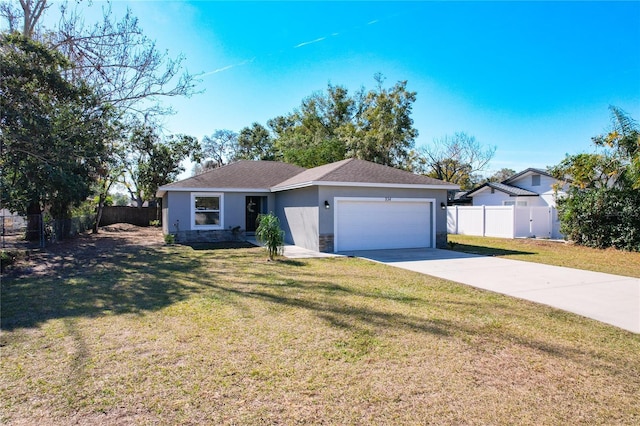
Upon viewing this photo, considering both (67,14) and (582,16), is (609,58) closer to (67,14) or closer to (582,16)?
(582,16)

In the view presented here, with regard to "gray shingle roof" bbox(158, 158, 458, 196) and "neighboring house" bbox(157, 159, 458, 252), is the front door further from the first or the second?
"gray shingle roof" bbox(158, 158, 458, 196)

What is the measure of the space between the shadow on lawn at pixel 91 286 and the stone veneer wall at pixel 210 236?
3890 millimetres

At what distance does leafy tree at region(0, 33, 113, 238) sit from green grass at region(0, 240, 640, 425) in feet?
18.3

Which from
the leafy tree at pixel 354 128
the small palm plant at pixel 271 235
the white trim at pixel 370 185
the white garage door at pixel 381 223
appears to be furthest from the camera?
the leafy tree at pixel 354 128

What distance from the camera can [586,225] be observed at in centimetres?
1522

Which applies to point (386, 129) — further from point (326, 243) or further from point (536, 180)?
point (326, 243)

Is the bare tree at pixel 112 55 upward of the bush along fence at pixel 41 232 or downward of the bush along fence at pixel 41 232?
upward

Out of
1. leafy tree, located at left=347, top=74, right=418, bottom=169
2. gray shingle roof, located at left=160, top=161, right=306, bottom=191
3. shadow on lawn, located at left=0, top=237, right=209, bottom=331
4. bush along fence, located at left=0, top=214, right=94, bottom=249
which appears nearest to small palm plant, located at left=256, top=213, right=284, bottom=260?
shadow on lawn, located at left=0, top=237, right=209, bottom=331

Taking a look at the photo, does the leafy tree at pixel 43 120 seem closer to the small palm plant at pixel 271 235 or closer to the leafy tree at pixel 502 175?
the small palm plant at pixel 271 235

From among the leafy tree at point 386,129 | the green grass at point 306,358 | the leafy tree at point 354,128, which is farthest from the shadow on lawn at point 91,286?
the leafy tree at point 386,129

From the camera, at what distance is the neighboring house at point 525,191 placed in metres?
22.7

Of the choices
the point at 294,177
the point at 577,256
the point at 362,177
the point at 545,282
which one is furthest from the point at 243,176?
the point at 577,256

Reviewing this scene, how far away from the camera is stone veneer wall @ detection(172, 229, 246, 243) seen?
1593 cm

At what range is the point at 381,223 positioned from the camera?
1341 centimetres
